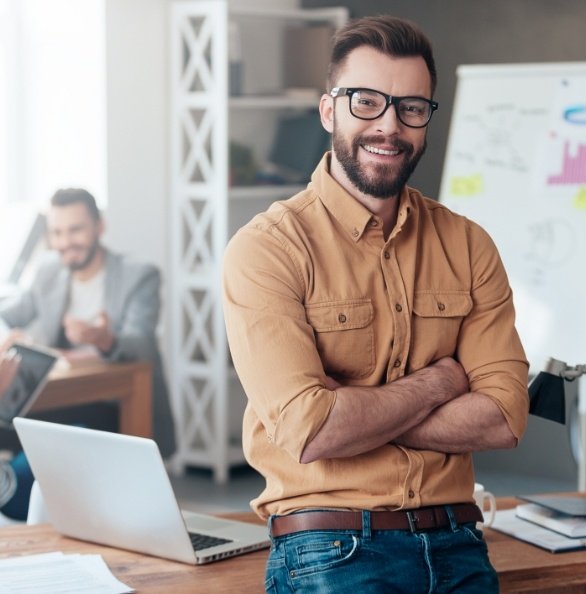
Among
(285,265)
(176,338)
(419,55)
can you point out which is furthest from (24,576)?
(176,338)

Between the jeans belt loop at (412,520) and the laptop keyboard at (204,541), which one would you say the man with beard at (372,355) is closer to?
the jeans belt loop at (412,520)

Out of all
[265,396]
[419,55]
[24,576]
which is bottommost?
[24,576]

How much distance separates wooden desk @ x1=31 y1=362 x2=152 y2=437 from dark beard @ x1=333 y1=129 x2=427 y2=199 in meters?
2.92

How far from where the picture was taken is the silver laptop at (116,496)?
1917 mm

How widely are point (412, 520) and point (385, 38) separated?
785 millimetres

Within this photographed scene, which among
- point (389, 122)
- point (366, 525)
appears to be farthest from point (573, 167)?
point (366, 525)

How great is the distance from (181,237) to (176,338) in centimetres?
51

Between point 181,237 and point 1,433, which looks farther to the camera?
point 181,237

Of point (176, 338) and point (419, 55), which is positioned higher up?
point (419, 55)

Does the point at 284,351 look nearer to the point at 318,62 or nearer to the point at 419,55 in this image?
the point at 419,55

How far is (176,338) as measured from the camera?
5.79 metres

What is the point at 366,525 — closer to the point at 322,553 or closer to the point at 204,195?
the point at 322,553

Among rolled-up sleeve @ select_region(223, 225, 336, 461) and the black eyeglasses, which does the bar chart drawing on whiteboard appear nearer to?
the black eyeglasses

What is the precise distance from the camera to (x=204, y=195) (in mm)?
5609
